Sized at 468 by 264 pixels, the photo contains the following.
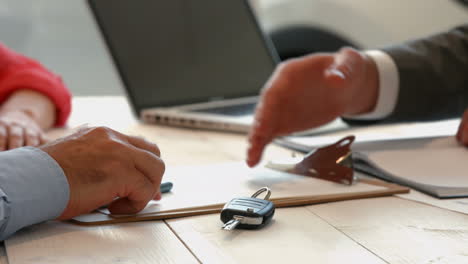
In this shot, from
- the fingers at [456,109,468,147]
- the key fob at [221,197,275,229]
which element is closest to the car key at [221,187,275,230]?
the key fob at [221,197,275,229]

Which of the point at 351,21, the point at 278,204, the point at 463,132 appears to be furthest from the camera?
the point at 351,21

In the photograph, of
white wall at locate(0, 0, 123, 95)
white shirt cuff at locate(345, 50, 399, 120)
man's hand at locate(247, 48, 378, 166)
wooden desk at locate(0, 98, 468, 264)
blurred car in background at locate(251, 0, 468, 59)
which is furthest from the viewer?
white wall at locate(0, 0, 123, 95)

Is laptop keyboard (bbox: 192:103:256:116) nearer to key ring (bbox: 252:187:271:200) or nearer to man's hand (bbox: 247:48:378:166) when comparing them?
man's hand (bbox: 247:48:378:166)

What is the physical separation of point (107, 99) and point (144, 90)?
43cm

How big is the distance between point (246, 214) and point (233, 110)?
0.81 m

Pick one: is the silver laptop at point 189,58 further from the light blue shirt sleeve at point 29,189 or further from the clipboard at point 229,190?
the light blue shirt sleeve at point 29,189

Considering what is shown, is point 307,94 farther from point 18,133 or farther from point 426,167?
point 18,133

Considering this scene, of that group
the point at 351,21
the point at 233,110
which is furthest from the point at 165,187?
the point at 351,21

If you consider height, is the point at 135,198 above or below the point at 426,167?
above

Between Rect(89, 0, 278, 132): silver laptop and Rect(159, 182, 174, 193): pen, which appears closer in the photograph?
Rect(159, 182, 174, 193): pen

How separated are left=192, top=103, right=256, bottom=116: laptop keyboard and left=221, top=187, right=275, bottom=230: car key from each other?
0.74 metres

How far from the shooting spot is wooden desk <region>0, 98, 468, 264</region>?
1.94 feet

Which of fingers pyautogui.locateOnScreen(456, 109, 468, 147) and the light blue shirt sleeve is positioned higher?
the light blue shirt sleeve

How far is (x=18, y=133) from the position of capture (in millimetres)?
1094
